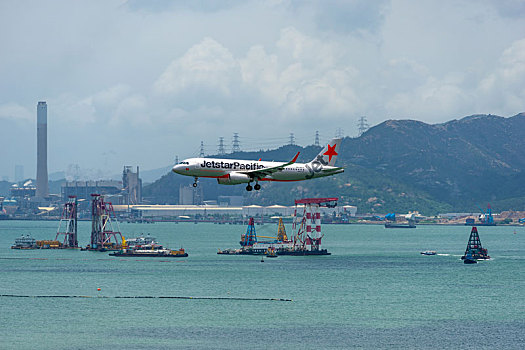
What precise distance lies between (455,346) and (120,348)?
252ft

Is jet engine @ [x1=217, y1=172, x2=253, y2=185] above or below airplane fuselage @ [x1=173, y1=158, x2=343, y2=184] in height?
below

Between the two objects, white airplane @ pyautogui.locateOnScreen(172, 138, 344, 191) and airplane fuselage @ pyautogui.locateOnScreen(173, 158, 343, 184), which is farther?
airplane fuselage @ pyautogui.locateOnScreen(173, 158, 343, 184)

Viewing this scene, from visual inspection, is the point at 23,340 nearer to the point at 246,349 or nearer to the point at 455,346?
the point at 246,349

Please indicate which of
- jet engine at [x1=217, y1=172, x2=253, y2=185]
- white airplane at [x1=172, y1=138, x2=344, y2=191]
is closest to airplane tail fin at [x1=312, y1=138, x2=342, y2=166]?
white airplane at [x1=172, y1=138, x2=344, y2=191]

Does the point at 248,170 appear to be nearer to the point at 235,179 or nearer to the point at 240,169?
the point at 240,169

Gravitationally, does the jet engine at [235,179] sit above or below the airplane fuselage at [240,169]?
below

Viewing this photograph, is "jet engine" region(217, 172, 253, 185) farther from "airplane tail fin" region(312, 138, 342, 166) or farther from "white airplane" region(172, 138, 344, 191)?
"airplane tail fin" region(312, 138, 342, 166)

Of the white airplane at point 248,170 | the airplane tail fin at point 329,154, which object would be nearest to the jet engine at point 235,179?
the white airplane at point 248,170

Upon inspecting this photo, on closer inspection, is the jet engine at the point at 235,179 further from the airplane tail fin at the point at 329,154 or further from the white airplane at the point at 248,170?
the airplane tail fin at the point at 329,154

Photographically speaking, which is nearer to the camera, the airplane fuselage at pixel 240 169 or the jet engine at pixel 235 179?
the jet engine at pixel 235 179

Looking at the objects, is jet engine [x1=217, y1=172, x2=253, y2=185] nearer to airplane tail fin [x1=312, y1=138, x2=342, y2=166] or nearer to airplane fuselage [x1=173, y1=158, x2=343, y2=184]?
airplane fuselage [x1=173, y1=158, x2=343, y2=184]

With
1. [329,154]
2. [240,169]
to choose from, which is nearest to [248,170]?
[240,169]

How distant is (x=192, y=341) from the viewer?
639ft

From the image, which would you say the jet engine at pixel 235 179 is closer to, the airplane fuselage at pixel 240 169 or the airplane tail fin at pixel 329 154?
the airplane fuselage at pixel 240 169
